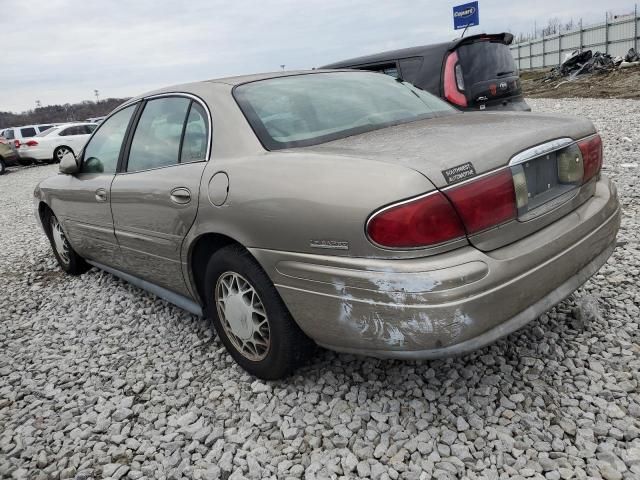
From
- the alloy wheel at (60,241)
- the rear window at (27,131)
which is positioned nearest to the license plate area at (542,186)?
the alloy wheel at (60,241)

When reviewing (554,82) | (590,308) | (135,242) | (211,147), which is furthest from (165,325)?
(554,82)

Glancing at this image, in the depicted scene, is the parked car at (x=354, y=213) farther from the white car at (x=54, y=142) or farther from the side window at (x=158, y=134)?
the white car at (x=54, y=142)

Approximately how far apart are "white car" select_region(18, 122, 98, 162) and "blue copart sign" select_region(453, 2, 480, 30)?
43.8 ft

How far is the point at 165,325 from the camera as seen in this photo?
3.42m

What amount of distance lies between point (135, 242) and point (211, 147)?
3.24 feet

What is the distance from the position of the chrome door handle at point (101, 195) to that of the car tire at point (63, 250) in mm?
1179

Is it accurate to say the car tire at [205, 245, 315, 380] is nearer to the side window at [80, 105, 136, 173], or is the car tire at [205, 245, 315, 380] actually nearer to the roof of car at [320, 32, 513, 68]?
the side window at [80, 105, 136, 173]

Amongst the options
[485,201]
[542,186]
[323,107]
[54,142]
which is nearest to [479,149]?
[485,201]

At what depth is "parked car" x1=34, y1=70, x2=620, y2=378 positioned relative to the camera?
1783mm

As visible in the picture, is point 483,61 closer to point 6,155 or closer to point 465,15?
point 465,15

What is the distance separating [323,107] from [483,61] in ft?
13.5

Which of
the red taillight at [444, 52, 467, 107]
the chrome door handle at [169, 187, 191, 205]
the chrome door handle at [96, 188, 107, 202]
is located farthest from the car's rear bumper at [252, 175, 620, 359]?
the red taillight at [444, 52, 467, 107]

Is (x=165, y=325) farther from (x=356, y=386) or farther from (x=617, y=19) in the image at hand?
(x=617, y=19)

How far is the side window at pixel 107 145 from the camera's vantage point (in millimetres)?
3449
